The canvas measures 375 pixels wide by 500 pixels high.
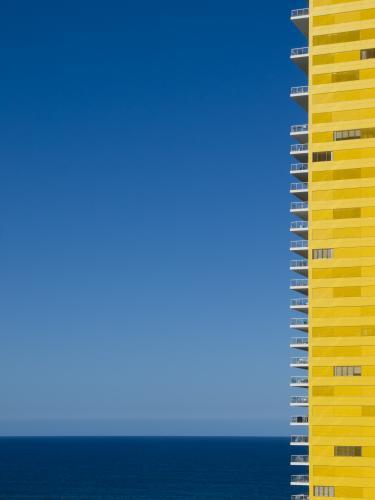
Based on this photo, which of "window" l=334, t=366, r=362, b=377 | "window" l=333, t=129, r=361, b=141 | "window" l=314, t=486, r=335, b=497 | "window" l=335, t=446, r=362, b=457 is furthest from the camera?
"window" l=333, t=129, r=361, b=141

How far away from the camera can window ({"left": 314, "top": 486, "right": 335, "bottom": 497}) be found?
8325 cm

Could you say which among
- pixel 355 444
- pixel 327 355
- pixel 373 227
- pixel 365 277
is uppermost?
pixel 373 227

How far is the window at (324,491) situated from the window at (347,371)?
1187cm

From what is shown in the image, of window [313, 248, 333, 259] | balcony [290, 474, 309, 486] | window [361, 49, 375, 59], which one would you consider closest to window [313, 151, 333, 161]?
window [313, 248, 333, 259]

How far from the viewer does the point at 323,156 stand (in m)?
89.5

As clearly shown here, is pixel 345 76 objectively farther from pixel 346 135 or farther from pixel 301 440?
pixel 301 440

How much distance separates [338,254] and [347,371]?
1279 centimetres

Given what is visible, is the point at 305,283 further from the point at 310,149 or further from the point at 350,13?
the point at 350,13

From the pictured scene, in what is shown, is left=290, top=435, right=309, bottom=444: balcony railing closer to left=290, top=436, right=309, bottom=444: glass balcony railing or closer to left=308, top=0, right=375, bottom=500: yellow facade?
left=290, top=436, right=309, bottom=444: glass balcony railing

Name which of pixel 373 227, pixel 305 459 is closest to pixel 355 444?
pixel 305 459

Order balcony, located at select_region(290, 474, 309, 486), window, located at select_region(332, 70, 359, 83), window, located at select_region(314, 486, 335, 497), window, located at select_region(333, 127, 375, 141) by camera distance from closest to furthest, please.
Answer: window, located at select_region(314, 486, 335, 497)
balcony, located at select_region(290, 474, 309, 486)
window, located at select_region(333, 127, 375, 141)
window, located at select_region(332, 70, 359, 83)

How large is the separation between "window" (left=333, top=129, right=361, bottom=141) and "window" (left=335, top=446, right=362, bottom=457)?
33.7 m

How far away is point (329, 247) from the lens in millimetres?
87625

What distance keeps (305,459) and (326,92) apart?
41.3 metres
